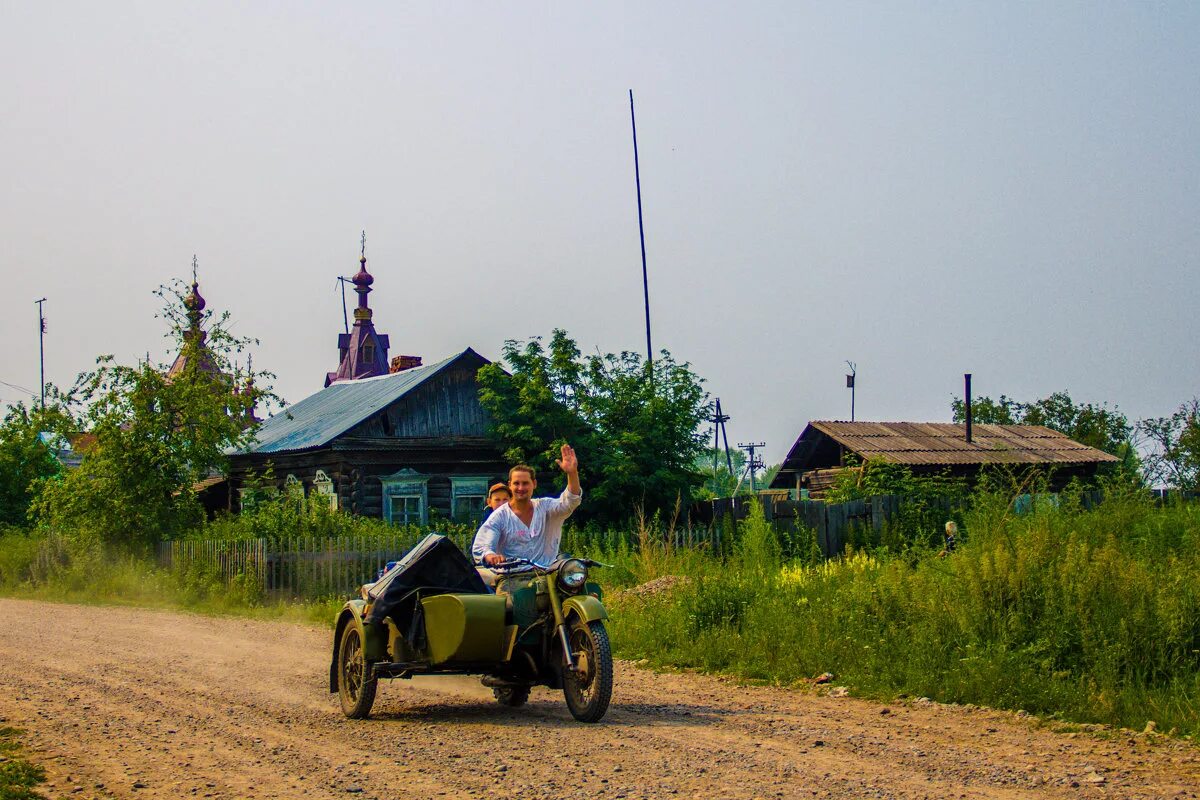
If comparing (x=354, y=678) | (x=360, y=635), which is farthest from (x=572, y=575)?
(x=354, y=678)

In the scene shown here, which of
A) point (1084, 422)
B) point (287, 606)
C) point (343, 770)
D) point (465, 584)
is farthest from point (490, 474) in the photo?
point (1084, 422)

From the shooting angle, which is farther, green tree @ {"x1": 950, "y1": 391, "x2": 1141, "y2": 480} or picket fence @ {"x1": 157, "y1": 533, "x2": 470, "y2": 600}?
green tree @ {"x1": 950, "y1": 391, "x2": 1141, "y2": 480}

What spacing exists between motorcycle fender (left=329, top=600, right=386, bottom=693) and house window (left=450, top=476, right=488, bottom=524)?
2126 centimetres

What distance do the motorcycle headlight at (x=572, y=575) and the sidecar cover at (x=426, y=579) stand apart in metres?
0.73

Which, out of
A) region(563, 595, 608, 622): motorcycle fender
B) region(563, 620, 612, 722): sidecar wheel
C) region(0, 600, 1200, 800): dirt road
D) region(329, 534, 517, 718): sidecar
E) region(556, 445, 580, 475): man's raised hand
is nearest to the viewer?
region(0, 600, 1200, 800): dirt road

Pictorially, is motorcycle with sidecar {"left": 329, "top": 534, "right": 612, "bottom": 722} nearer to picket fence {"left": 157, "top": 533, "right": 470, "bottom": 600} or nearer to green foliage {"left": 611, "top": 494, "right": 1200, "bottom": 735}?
green foliage {"left": 611, "top": 494, "right": 1200, "bottom": 735}

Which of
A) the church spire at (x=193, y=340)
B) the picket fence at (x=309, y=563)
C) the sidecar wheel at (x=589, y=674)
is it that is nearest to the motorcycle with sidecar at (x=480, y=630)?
the sidecar wheel at (x=589, y=674)

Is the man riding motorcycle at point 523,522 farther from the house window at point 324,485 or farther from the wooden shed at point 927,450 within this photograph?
the wooden shed at point 927,450

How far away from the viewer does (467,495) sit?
31.1 meters

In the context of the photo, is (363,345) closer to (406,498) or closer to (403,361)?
(403,361)

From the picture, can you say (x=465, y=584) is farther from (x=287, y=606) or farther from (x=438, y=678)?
(x=287, y=606)

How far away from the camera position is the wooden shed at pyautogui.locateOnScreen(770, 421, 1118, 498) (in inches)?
1340

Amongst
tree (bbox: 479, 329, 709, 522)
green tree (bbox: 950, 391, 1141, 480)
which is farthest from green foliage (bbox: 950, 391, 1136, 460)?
tree (bbox: 479, 329, 709, 522)

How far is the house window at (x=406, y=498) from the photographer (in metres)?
30.1
